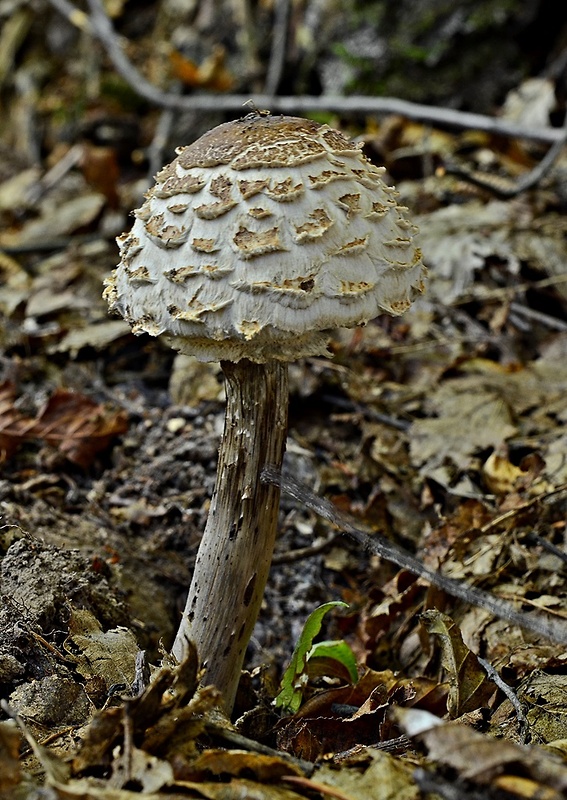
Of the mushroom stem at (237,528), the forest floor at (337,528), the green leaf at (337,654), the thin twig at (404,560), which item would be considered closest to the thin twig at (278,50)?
the forest floor at (337,528)

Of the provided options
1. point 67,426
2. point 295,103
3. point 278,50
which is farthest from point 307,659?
point 278,50

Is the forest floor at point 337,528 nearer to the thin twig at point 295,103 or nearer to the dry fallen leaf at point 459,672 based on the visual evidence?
the dry fallen leaf at point 459,672

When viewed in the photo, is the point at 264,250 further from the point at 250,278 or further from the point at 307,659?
the point at 307,659

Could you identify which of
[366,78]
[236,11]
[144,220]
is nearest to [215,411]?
[144,220]

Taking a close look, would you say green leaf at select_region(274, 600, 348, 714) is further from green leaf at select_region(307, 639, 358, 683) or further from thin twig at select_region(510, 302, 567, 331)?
thin twig at select_region(510, 302, 567, 331)

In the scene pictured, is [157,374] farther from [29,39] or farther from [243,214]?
[29,39]

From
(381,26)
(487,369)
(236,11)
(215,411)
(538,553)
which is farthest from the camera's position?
(236,11)

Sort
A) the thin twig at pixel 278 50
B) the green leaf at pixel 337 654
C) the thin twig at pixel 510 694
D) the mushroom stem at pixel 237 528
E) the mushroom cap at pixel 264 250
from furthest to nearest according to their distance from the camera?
the thin twig at pixel 278 50, the green leaf at pixel 337 654, the mushroom stem at pixel 237 528, the thin twig at pixel 510 694, the mushroom cap at pixel 264 250

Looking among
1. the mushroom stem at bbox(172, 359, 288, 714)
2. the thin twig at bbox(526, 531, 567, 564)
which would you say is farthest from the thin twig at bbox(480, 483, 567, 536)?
the mushroom stem at bbox(172, 359, 288, 714)
